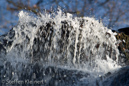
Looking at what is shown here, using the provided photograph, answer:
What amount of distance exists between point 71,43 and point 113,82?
1.00m

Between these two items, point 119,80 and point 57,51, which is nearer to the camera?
point 119,80

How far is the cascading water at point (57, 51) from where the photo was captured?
2621 millimetres

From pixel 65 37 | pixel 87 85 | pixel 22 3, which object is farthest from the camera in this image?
pixel 22 3

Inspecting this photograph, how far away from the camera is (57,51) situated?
105 inches

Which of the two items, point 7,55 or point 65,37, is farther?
point 7,55

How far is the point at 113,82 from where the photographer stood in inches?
75.5

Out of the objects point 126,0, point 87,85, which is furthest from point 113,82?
point 126,0

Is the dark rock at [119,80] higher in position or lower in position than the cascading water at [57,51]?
lower

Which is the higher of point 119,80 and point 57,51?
point 57,51

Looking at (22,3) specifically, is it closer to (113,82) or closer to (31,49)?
(31,49)

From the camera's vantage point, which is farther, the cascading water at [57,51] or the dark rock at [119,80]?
the cascading water at [57,51]

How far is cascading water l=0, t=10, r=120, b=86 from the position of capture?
2621 mm

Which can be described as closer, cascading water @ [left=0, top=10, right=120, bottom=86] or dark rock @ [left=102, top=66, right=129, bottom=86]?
dark rock @ [left=102, top=66, right=129, bottom=86]

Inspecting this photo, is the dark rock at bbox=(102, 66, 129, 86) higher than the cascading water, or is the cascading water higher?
the cascading water
